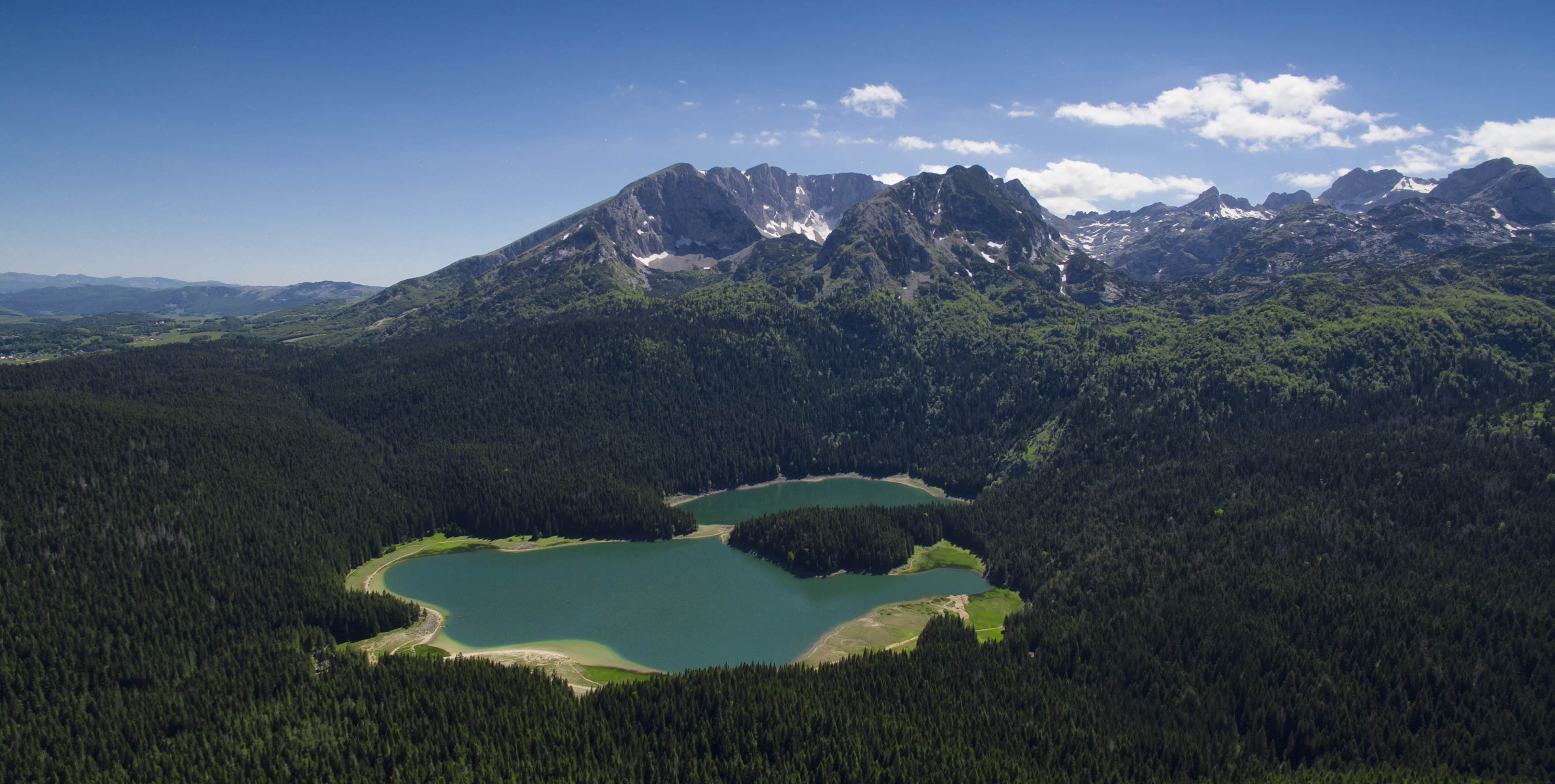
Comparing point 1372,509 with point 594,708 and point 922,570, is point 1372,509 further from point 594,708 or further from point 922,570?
point 594,708

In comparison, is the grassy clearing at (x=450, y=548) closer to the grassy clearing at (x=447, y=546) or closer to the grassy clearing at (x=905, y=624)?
the grassy clearing at (x=447, y=546)

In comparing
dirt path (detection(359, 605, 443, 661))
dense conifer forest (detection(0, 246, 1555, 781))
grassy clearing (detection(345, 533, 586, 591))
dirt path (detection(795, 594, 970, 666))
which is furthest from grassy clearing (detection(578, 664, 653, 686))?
grassy clearing (detection(345, 533, 586, 591))

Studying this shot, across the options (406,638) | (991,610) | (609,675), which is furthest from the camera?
(991,610)

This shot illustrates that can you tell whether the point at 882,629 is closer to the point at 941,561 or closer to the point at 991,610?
the point at 991,610

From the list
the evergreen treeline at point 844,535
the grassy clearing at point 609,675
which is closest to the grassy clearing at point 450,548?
the evergreen treeline at point 844,535

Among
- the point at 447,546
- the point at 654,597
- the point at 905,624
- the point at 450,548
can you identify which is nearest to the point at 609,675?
the point at 654,597

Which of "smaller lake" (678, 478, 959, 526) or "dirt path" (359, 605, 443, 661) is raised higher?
"dirt path" (359, 605, 443, 661)

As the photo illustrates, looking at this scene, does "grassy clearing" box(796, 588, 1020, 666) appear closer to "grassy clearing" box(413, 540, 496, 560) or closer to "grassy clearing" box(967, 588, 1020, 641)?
"grassy clearing" box(967, 588, 1020, 641)
